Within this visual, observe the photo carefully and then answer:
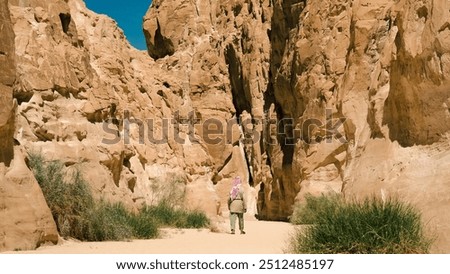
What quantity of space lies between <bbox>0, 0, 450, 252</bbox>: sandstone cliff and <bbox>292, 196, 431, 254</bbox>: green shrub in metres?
1.08

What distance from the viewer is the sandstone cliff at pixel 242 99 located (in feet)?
33.5

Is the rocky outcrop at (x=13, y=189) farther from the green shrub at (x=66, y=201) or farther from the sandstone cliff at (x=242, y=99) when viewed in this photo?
the green shrub at (x=66, y=201)

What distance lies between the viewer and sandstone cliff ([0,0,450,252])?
10.2 meters

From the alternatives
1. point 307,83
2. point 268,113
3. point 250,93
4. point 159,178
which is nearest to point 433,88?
point 307,83

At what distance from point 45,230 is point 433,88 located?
7322 millimetres

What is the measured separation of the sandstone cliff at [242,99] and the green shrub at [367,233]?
1081mm

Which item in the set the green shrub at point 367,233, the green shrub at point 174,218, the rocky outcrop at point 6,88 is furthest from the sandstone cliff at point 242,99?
the green shrub at point 367,233

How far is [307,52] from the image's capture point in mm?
27500

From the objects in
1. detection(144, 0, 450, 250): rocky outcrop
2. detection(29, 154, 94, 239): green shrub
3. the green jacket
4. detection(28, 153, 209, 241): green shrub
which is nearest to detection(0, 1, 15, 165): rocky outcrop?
detection(28, 153, 209, 241): green shrub

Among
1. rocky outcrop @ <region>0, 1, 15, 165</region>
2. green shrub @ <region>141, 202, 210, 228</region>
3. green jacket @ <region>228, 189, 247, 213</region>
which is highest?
rocky outcrop @ <region>0, 1, 15, 165</region>

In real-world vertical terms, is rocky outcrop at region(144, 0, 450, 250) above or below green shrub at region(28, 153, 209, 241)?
above

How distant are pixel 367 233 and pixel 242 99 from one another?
103ft

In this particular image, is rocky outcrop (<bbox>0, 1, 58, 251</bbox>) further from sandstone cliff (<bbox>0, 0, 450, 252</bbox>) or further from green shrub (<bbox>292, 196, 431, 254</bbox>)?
green shrub (<bbox>292, 196, 431, 254</bbox>)

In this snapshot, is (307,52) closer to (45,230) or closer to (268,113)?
(268,113)
